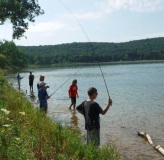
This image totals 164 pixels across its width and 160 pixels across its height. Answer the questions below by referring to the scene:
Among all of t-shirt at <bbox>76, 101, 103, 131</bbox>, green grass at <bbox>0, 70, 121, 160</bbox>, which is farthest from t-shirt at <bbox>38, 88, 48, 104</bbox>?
t-shirt at <bbox>76, 101, 103, 131</bbox>

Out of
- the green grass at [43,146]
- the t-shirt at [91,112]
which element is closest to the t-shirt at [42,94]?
the green grass at [43,146]

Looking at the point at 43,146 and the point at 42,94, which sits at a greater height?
the point at 42,94

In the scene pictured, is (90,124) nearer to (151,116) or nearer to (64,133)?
(64,133)

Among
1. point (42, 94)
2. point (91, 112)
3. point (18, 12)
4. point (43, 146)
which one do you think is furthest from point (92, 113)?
point (18, 12)

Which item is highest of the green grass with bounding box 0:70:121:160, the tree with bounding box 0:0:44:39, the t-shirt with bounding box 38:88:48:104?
the tree with bounding box 0:0:44:39

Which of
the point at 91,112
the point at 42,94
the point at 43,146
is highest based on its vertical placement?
the point at 91,112

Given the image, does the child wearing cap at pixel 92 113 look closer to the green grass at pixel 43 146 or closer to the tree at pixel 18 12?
the green grass at pixel 43 146

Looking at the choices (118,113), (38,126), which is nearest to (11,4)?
(118,113)

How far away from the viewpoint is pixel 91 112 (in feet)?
24.8

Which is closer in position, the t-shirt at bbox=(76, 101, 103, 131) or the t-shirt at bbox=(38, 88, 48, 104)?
the t-shirt at bbox=(76, 101, 103, 131)

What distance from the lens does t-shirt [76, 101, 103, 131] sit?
755cm

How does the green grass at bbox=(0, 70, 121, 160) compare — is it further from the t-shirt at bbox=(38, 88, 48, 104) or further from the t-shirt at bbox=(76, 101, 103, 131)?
the t-shirt at bbox=(38, 88, 48, 104)

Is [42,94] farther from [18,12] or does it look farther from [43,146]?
[18,12]

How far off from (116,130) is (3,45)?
11730 centimetres
